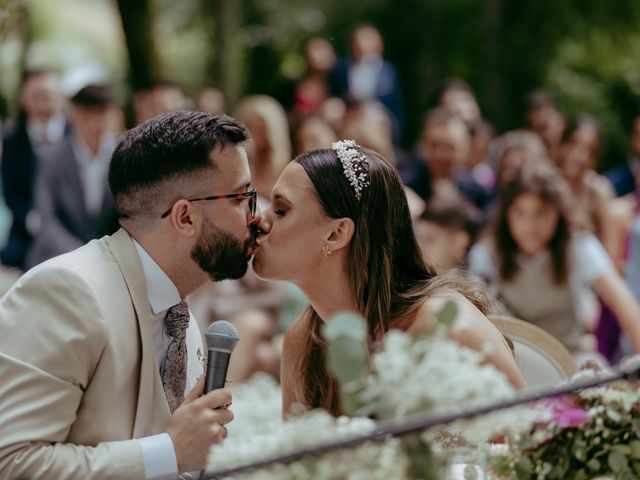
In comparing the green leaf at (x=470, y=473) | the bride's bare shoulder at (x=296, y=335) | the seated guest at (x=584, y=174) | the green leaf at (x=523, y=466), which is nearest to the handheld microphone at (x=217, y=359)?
the green leaf at (x=470, y=473)

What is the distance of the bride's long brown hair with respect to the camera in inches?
147

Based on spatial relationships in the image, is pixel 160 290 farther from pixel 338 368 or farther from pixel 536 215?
pixel 536 215

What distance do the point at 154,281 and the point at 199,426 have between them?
1.81 feet

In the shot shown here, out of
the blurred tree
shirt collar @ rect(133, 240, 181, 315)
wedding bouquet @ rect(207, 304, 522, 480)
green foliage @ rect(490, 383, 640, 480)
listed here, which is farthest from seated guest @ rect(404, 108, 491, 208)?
wedding bouquet @ rect(207, 304, 522, 480)

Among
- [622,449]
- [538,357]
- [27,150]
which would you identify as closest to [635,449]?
[622,449]

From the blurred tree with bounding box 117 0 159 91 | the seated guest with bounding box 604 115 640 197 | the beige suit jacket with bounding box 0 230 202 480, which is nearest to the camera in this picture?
the beige suit jacket with bounding box 0 230 202 480

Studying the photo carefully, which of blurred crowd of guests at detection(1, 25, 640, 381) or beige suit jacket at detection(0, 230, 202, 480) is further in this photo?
blurred crowd of guests at detection(1, 25, 640, 381)

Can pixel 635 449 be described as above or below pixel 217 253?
below

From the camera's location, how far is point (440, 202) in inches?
267

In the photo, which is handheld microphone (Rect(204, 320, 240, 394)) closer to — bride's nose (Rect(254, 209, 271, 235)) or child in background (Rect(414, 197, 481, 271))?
bride's nose (Rect(254, 209, 271, 235))

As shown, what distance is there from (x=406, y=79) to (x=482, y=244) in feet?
32.3

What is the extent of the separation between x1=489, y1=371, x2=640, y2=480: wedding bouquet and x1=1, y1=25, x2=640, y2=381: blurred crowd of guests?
134 inches

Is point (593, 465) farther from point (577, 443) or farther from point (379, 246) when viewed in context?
point (379, 246)

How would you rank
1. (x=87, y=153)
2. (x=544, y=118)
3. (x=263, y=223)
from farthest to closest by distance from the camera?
(x=544, y=118), (x=87, y=153), (x=263, y=223)
